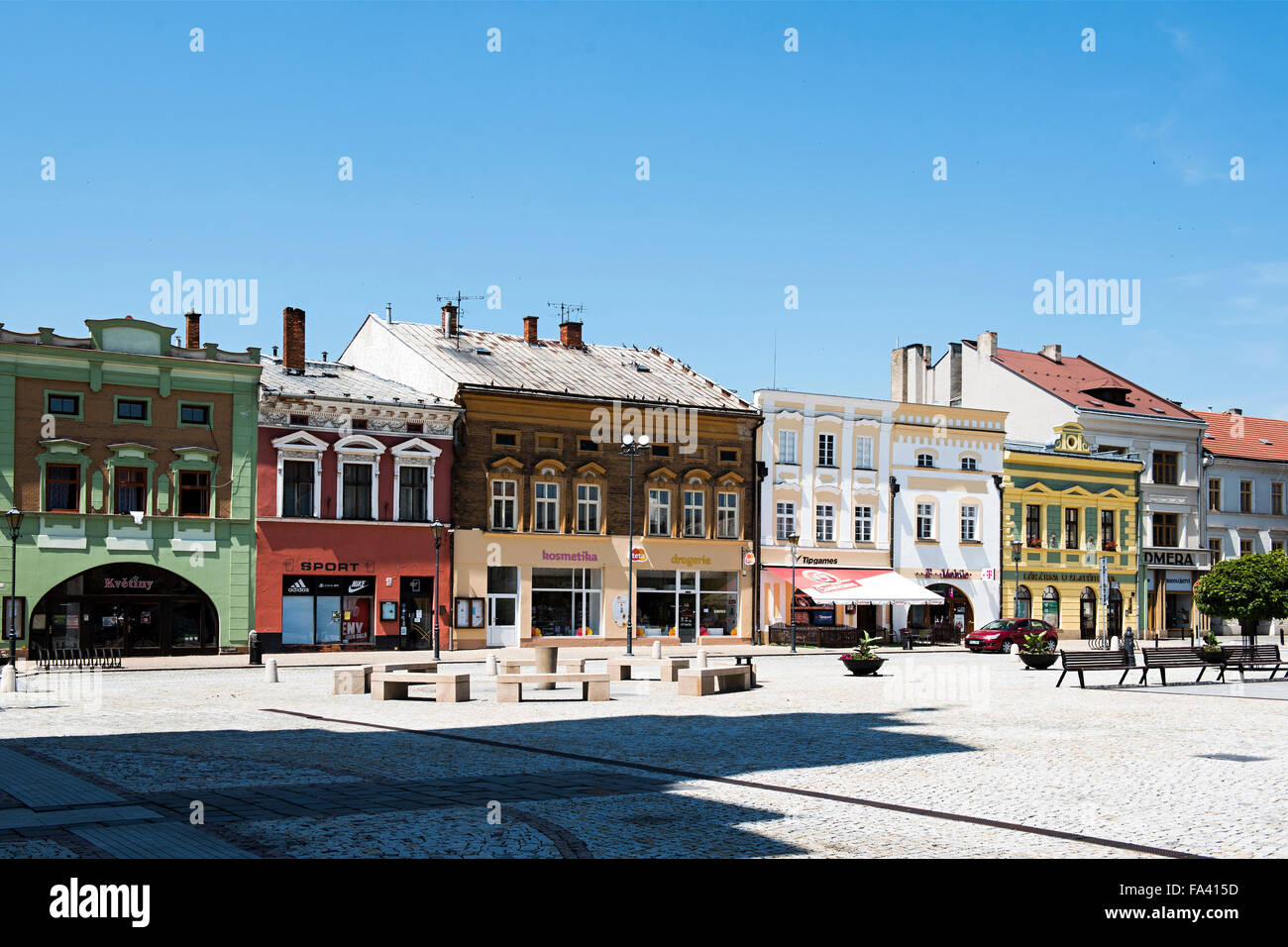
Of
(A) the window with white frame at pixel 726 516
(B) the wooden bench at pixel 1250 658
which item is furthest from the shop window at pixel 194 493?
(B) the wooden bench at pixel 1250 658

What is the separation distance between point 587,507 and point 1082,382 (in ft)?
96.9

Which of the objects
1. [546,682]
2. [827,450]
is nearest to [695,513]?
[827,450]

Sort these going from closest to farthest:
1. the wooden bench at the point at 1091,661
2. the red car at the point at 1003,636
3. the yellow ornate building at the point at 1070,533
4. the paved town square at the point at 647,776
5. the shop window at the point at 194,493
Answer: the paved town square at the point at 647,776 < the wooden bench at the point at 1091,661 < the shop window at the point at 194,493 < the red car at the point at 1003,636 < the yellow ornate building at the point at 1070,533

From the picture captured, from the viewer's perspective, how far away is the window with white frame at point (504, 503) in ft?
156

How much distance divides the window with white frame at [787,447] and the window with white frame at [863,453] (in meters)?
2.99

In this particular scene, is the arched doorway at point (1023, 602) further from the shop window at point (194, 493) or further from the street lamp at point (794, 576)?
the shop window at point (194, 493)

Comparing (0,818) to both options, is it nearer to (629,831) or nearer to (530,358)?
(629,831)

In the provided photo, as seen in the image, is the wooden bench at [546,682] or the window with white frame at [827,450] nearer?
the wooden bench at [546,682]

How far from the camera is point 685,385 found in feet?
178

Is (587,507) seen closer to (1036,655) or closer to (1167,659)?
(1036,655)

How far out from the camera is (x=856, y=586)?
169 feet

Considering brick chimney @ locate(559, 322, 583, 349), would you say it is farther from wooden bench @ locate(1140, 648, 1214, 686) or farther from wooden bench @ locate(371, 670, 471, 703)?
wooden bench @ locate(371, 670, 471, 703)

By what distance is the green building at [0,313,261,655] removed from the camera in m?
39.4
